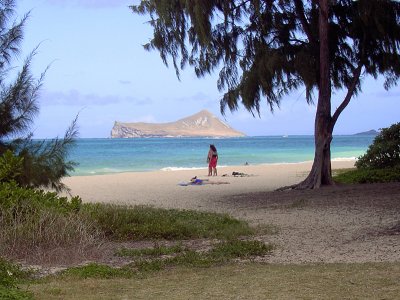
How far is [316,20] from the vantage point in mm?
19391

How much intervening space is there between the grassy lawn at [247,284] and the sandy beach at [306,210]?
129cm

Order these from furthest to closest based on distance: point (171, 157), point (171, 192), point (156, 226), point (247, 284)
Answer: point (171, 157)
point (171, 192)
point (156, 226)
point (247, 284)

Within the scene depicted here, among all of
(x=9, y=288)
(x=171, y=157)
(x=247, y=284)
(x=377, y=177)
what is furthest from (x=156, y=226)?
(x=171, y=157)

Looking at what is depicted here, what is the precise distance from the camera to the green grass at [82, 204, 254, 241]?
1097 centimetres

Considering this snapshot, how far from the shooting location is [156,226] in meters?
11.3

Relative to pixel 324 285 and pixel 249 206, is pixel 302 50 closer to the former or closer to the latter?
pixel 249 206

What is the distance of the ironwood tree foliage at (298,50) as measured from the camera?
59.5 feet

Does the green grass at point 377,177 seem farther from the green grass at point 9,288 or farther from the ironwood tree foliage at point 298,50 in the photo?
the green grass at point 9,288

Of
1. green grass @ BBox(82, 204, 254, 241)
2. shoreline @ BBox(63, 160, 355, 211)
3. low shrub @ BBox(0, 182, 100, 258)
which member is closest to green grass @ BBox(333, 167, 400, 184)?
shoreline @ BBox(63, 160, 355, 211)

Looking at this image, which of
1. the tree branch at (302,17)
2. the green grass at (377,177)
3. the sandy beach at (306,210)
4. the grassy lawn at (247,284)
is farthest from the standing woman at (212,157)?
the grassy lawn at (247,284)

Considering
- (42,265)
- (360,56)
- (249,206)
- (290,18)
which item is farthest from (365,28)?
(42,265)

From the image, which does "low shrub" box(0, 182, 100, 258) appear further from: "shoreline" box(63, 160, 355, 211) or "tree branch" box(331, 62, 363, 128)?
"tree branch" box(331, 62, 363, 128)

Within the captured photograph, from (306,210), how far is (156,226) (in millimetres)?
4619

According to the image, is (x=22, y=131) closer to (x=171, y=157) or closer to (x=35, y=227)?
(x=35, y=227)
